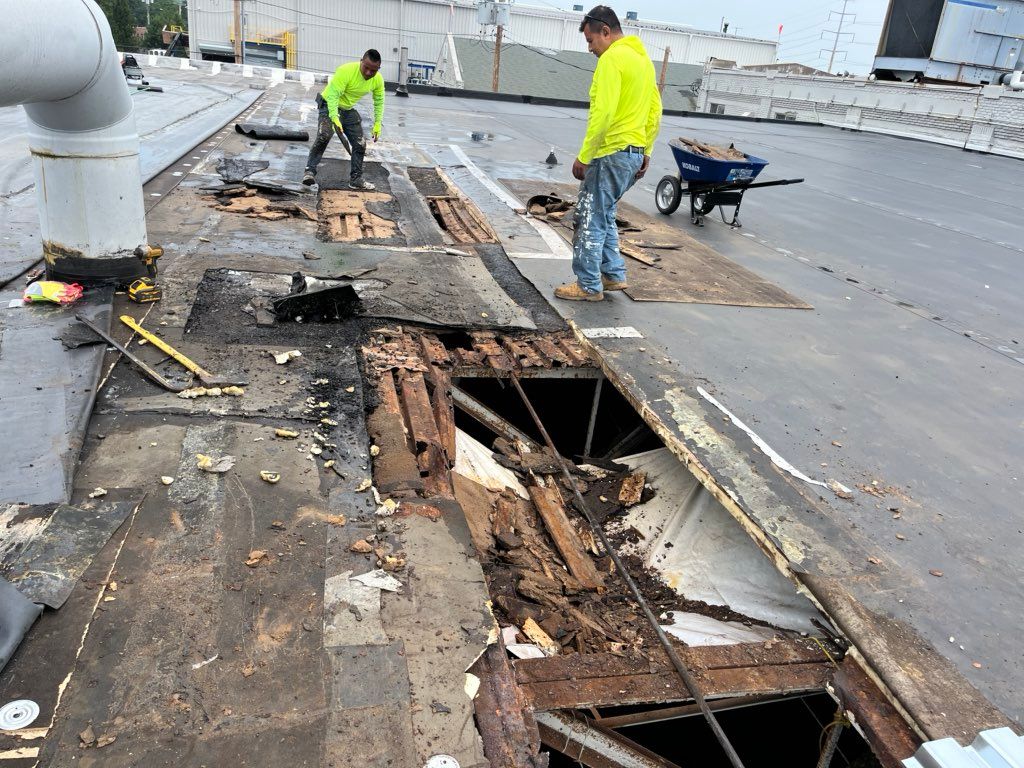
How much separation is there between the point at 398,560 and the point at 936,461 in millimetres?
3251

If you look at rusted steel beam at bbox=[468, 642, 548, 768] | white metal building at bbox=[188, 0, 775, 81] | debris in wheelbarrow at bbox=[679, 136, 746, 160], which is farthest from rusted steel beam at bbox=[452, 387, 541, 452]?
white metal building at bbox=[188, 0, 775, 81]

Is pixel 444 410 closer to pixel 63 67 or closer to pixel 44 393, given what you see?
pixel 44 393

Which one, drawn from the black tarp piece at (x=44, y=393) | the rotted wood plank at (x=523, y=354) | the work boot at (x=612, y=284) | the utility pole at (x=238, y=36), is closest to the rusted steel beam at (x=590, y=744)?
the black tarp piece at (x=44, y=393)

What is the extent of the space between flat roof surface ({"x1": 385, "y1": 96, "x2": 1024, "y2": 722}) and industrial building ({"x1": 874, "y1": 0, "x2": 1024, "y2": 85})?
21.2 metres

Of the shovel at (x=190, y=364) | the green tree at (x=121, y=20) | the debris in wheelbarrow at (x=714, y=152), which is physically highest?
the green tree at (x=121, y=20)

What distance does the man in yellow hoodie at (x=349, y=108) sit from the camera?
893 cm

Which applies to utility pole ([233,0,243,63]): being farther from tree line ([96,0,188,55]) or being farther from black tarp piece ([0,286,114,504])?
black tarp piece ([0,286,114,504])

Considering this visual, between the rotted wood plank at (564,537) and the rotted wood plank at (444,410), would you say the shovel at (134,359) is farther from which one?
the rotted wood plank at (564,537)

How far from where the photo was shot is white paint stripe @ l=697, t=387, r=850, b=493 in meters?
3.77

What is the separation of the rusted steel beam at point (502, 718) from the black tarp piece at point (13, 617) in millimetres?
1476

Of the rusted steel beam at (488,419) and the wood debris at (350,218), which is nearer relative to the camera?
the rusted steel beam at (488,419)

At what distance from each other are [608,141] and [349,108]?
504 cm

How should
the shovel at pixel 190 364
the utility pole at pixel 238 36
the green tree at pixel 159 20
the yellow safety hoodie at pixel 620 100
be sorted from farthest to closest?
the green tree at pixel 159 20, the utility pole at pixel 238 36, the yellow safety hoodie at pixel 620 100, the shovel at pixel 190 364

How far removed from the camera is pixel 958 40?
91.9ft
